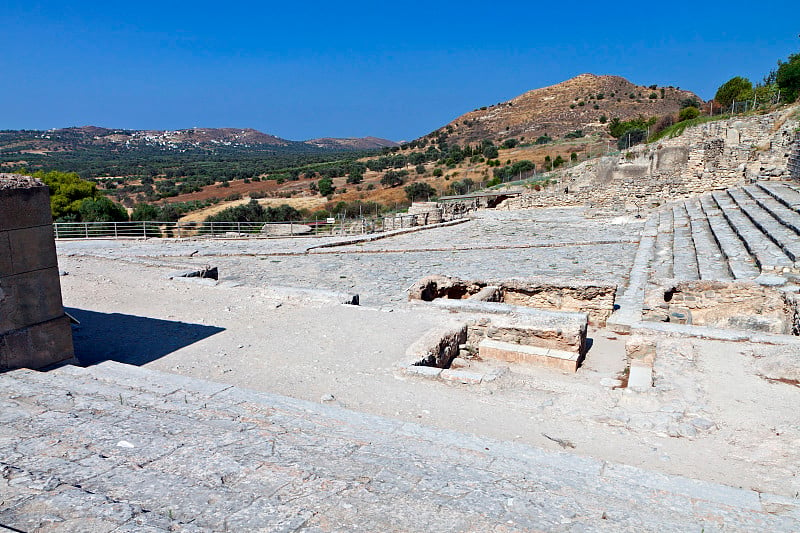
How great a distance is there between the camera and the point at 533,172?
148ft

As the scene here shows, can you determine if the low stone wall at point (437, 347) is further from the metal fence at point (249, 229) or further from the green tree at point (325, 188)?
the green tree at point (325, 188)

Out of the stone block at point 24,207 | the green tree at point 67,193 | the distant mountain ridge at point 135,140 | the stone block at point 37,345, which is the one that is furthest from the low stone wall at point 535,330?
the distant mountain ridge at point 135,140

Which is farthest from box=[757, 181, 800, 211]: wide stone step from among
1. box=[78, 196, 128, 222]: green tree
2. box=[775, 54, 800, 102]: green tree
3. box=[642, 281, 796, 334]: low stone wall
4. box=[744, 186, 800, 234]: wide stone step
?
box=[78, 196, 128, 222]: green tree

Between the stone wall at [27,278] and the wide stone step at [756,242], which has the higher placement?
the stone wall at [27,278]

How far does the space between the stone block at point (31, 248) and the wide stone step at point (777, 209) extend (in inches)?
547

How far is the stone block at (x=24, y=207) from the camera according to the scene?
4867mm

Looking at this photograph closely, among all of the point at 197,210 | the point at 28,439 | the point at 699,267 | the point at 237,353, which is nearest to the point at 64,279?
the point at 237,353

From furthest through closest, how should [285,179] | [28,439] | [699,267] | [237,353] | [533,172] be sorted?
[285,179] → [533,172] → [699,267] → [237,353] → [28,439]

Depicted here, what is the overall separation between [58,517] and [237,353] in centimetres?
423

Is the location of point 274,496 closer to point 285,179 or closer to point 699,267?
point 699,267

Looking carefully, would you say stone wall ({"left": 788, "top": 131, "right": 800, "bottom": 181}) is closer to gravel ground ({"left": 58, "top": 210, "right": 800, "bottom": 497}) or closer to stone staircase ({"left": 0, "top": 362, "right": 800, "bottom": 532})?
gravel ground ({"left": 58, "top": 210, "right": 800, "bottom": 497})

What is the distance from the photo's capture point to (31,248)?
5137 millimetres

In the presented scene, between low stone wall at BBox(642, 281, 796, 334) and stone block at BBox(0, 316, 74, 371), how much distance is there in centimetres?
774

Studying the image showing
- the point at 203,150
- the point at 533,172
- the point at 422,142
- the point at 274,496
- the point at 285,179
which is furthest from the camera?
the point at 203,150
